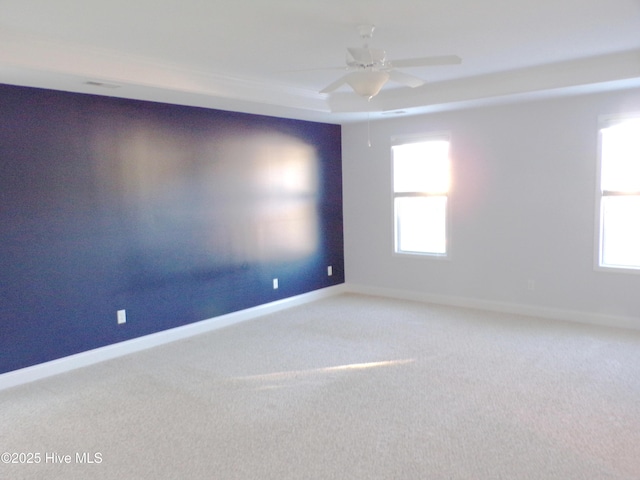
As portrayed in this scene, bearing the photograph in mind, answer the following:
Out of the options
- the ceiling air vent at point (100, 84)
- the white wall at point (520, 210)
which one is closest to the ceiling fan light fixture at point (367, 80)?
the ceiling air vent at point (100, 84)

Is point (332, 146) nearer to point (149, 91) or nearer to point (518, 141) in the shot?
point (518, 141)

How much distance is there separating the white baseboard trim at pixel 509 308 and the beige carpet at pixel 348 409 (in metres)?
→ 0.24

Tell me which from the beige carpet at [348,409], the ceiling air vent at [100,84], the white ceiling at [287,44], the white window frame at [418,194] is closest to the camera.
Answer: the beige carpet at [348,409]

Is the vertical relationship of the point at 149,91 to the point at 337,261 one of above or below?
above

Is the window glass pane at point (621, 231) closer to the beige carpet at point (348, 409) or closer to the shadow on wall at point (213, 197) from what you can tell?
the beige carpet at point (348, 409)

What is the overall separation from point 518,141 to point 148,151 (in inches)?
153

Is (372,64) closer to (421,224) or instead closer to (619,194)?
(619,194)

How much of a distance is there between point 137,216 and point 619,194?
4.69m

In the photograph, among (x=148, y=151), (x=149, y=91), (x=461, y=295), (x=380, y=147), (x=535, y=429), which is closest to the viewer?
(x=535, y=429)

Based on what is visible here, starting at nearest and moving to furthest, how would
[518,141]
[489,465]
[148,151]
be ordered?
[489,465]
[148,151]
[518,141]

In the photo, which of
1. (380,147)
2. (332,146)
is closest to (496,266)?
(380,147)

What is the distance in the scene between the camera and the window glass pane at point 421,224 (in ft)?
20.2

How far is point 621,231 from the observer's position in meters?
4.96

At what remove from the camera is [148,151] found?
4.69 metres
